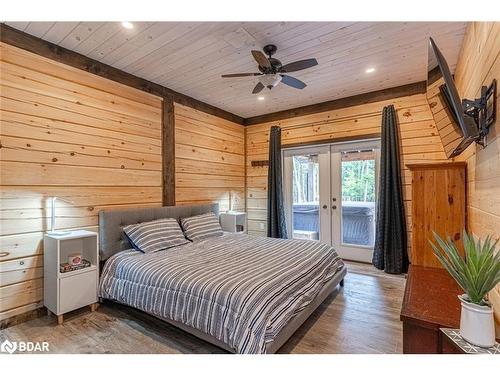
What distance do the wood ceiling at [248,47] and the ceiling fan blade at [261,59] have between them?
27cm

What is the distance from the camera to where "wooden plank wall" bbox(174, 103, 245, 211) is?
3980 millimetres

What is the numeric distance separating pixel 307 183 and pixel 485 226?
315 centimetres

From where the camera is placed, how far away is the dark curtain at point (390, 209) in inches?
144

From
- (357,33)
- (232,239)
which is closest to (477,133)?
(357,33)

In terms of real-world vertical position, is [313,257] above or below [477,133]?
below

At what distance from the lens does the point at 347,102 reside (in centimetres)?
418

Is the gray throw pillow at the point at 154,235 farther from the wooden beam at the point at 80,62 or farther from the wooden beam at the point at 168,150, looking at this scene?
the wooden beam at the point at 80,62

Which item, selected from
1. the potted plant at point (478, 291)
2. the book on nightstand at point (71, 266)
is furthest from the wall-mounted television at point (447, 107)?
the book on nightstand at point (71, 266)

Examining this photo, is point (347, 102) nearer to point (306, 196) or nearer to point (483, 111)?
point (306, 196)

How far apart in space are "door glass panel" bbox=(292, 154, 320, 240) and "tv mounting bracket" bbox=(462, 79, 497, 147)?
118 inches

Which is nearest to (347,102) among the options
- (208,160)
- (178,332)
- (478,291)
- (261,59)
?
(261,59)

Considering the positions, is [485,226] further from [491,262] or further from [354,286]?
[354,286]

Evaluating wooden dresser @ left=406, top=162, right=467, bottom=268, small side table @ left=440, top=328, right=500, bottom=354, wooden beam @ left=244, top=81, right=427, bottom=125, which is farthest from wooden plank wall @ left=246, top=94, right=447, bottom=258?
small side table @ left=440, top=328, right=500, bottom=354
